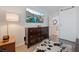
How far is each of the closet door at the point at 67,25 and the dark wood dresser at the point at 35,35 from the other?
22 centimetres

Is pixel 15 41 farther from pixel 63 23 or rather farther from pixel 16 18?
pixel 63 23

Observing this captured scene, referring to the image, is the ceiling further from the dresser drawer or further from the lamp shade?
the dresser drawer

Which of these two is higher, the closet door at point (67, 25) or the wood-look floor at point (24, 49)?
the closet door at point (67, 25)

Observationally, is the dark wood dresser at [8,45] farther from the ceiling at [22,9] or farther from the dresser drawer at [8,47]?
the ceiling at [22,9]

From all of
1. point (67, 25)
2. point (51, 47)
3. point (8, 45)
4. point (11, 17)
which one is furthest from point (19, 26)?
point (67, 25)

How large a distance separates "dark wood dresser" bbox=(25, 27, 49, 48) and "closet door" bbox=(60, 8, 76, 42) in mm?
222

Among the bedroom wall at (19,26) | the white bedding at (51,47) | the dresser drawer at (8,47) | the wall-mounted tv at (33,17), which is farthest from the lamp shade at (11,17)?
the white bedding at (51,47)

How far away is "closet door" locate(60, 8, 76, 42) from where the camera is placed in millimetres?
1301

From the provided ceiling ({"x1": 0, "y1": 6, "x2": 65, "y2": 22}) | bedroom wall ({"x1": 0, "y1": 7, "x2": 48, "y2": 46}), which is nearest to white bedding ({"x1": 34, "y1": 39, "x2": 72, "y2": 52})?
bedroom wall ({"x1": 0, "y1": 7, "x2": 48, "y2": 46})

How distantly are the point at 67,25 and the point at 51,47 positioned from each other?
379mm

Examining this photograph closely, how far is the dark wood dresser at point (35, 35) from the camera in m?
1.31

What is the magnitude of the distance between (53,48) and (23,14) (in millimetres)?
614
